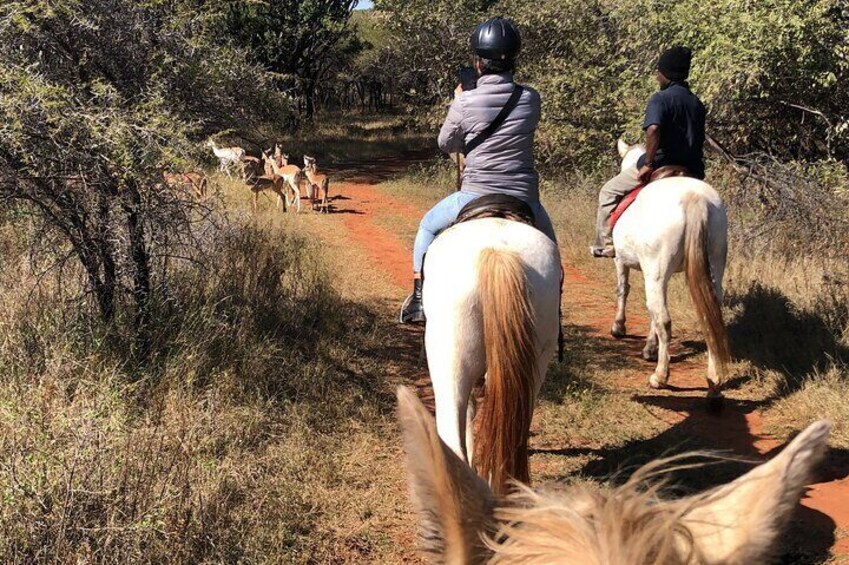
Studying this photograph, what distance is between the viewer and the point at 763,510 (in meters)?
1.22

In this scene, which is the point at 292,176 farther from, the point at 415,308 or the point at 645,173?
the point at 415,308

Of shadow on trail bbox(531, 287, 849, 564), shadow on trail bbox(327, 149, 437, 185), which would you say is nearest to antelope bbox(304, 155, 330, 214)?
shadow on trail bbox(327, 149, 437, 185)

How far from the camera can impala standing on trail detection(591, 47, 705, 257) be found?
5992mm

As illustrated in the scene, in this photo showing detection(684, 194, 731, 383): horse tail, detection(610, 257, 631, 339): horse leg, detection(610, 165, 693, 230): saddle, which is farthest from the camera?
detection(610, 257, 631, 339): horse leg

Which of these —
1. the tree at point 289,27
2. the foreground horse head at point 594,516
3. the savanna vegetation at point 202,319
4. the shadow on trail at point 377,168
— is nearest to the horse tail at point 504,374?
the savanna vegetation at point 202,319

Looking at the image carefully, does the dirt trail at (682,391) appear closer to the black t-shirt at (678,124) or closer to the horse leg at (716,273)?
the horse leg at (716,273)

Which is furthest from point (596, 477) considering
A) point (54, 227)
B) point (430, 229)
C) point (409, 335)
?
point (54, 227)

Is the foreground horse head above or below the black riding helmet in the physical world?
below

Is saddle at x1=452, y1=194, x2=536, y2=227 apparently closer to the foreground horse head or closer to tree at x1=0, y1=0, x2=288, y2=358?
tree at x1=0, y1=0, x2=288, y2=358

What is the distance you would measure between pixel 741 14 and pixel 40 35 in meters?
8.85

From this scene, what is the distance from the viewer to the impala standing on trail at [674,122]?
5.99 m

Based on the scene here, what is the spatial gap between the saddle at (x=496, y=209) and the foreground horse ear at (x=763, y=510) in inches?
106

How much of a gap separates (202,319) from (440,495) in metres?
4.70

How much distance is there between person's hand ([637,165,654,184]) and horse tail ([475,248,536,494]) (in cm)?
373
